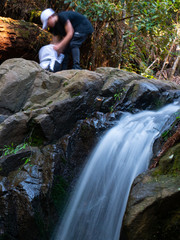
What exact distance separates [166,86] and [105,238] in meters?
3.61

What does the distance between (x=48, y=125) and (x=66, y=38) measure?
2524 mm

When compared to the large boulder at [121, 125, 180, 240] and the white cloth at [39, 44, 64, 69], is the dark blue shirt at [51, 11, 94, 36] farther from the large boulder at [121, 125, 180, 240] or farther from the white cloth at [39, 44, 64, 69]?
the large boulder at [121, 125, 180, 240]

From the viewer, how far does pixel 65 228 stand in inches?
111

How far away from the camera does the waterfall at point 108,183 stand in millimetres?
2688

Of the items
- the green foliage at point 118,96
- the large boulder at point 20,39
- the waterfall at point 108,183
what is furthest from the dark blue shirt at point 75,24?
the waterfall at point 108,183

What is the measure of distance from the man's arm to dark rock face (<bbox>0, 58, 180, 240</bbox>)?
0.93m

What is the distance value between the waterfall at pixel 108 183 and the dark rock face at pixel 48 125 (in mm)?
178

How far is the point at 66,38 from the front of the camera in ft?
16.1

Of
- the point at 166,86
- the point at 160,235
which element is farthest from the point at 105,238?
the point at 166,86

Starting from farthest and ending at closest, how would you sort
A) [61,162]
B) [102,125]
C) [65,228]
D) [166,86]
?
[166,86] → [102,125] → [61,162] → [65,228]

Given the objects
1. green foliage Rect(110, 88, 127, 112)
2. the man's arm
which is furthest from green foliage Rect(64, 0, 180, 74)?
green foliage Rect(110, 88, 127, 112)

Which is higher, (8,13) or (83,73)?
(8,13)

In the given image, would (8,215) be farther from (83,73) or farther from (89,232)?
(83,73)

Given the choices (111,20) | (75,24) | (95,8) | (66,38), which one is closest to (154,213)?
(66,38)
